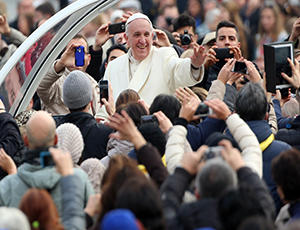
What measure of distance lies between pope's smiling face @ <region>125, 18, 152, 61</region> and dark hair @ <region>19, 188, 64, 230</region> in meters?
2.96

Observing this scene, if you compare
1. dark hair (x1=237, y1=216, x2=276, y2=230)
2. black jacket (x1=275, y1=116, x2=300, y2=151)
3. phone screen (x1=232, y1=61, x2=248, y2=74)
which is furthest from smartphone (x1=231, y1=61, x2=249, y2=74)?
dark hair (x1=237, y1=216, x2=276, y2=230)

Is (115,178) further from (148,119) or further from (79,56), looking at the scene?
(79,56)

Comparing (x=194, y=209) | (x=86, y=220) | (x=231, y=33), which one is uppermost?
(x=231, y=33)

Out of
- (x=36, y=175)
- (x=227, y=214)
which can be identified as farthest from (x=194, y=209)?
(x=36, y=175)

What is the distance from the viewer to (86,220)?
3.15 metres

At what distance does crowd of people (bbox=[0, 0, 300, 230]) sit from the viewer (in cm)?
265

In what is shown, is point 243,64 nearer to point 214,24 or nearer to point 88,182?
point 88,182

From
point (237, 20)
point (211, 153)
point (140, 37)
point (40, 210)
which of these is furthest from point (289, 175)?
point (237, 20)

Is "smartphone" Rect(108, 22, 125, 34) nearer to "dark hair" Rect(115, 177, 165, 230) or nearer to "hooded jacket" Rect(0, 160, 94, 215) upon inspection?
"hooded jacket" Rect(0, 160, 94, 215)

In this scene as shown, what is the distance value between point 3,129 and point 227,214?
2.49 metres

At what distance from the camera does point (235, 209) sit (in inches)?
103

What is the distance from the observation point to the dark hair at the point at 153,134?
367 cm

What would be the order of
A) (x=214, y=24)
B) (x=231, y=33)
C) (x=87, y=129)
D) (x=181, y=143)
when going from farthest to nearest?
(x=214, y=24)
(x=231, y=33)
(x=87, y=129)
(x=181, y=143)

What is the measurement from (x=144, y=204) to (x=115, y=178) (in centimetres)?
41
